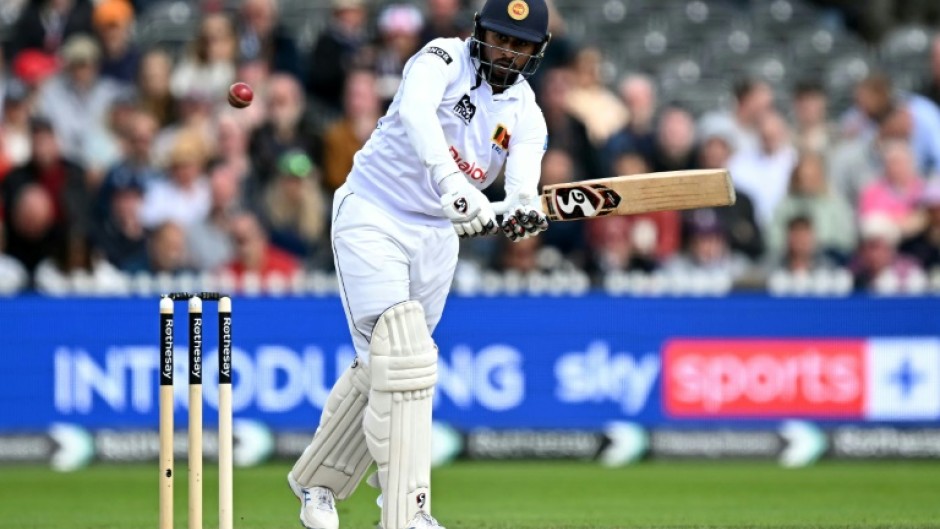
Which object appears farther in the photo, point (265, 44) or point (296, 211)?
point (265, 44)

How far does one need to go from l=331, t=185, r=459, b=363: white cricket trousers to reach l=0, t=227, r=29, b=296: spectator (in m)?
4.72

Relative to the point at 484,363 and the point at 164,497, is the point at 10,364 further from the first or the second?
the point at 164,497

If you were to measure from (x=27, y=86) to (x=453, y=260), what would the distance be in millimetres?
6625

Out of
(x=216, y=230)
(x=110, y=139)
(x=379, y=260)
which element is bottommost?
(x=379, y=260)

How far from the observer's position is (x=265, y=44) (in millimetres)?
12867

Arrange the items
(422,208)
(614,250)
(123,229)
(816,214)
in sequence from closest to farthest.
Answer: (422,208) → (123,229) → (614,250) → (816,214)

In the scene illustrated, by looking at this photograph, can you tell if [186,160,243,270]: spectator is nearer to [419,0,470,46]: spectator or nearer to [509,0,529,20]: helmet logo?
[419,0,470,46]: spectator

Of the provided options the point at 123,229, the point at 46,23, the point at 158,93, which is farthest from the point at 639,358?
the point at 46,23

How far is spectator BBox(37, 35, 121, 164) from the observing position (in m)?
12.4

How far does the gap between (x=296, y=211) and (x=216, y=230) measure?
56 cm

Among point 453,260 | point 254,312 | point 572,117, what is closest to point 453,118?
point 453,260

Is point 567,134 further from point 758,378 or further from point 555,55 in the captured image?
point 758,378

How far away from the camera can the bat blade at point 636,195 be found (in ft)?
21.5

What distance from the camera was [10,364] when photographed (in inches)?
417
